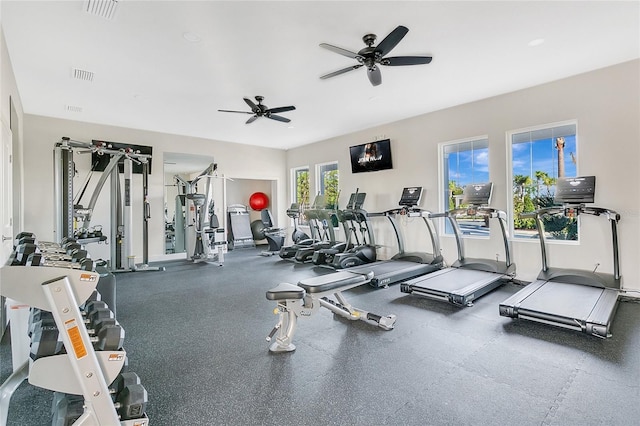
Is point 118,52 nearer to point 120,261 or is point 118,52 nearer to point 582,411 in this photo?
point 120,261

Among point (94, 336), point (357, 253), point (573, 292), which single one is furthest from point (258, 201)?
point (94, 336)

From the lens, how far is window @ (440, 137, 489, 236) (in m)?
5.71

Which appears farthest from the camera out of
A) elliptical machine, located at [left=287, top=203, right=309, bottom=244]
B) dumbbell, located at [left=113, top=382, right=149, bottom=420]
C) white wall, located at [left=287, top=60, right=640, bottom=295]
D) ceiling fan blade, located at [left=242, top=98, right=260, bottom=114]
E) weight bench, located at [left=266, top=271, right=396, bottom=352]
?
elliptical machine, located at [left=287, top=203, right=309, bottom=244]

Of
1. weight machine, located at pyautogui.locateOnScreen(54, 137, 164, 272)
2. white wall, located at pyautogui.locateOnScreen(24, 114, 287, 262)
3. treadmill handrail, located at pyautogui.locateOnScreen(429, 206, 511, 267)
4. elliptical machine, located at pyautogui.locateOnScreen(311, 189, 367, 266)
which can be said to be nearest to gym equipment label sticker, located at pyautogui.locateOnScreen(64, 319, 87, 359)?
weight machine, located at pyautogui.locateOnScreen(54, 137, 164, 272)

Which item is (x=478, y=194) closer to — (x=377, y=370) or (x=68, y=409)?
(x=377, y=370)

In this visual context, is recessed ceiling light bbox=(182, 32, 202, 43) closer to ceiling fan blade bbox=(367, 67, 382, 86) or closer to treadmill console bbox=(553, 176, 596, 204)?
ceiling fan blade bbox=(367, 67, 382, 86)

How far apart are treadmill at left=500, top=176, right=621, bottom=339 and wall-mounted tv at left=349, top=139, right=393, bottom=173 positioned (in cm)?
322

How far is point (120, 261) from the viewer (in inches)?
249

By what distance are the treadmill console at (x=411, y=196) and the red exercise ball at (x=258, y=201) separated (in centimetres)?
568

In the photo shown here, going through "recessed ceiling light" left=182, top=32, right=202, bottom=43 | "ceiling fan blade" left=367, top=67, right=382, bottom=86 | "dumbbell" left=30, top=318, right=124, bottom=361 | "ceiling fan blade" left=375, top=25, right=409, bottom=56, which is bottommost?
"dumbbell" left=30, top=318, right=124, bottom=361

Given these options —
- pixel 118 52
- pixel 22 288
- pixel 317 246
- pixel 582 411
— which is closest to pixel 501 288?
pixel 582 411

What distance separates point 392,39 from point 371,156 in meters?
4.26

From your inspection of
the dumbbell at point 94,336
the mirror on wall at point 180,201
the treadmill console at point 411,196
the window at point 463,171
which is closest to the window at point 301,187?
the mirror on wall at point 180,201

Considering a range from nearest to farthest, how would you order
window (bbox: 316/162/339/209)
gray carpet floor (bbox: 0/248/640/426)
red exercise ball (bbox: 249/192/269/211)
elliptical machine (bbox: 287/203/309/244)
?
gray carpet floor (bbox: 0/248/640/426), elliptical machine (bbox: 287/203/309/244), window (bbox: 316/162/339/209), red exercise ball (bbox: 249/192/269/211)
